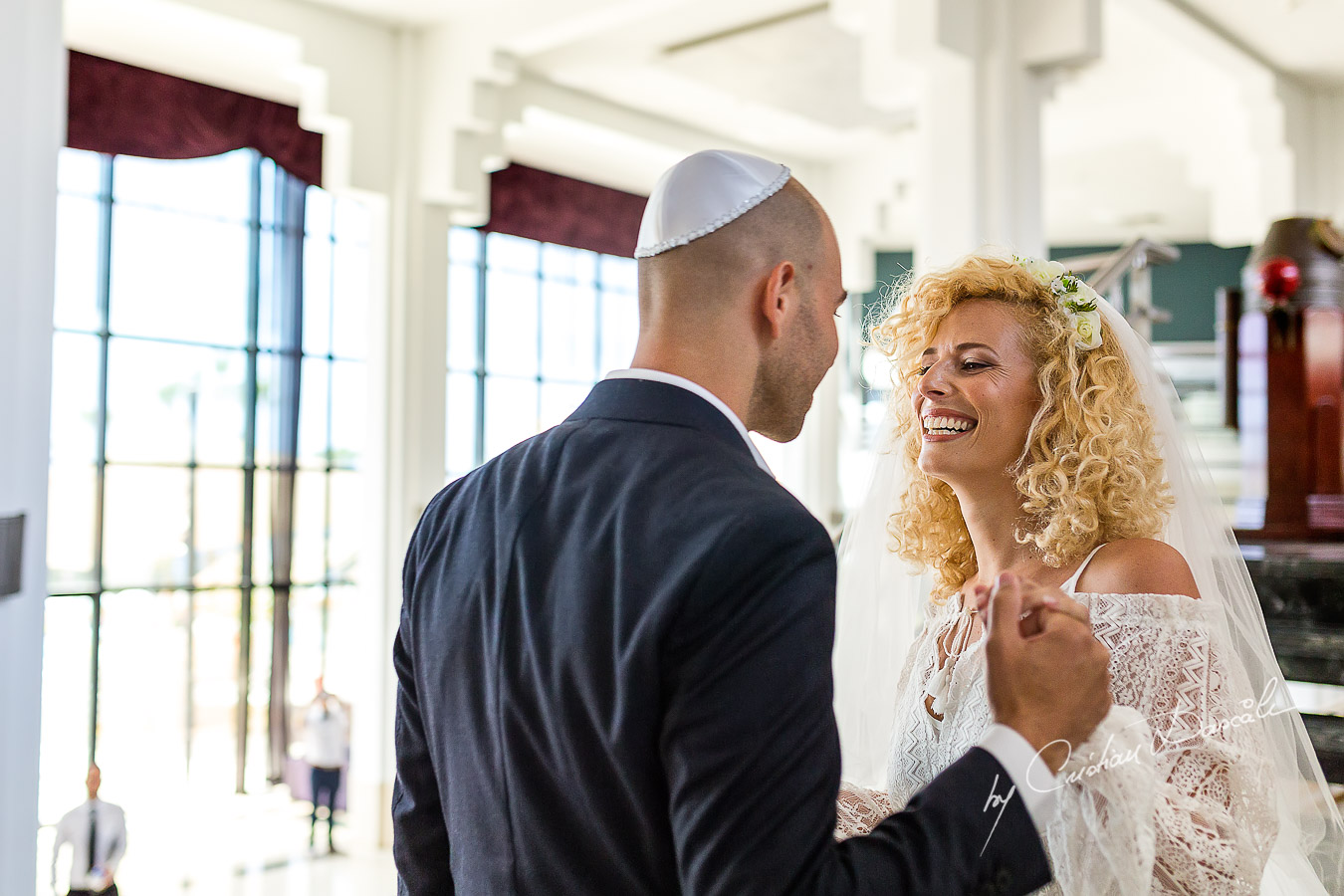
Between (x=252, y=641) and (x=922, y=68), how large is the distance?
475 cm

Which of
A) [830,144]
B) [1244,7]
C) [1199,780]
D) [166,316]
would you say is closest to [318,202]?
[166,316]

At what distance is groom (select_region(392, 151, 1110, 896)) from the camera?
1.08 meters

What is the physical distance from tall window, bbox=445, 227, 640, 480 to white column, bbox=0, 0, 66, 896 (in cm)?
582

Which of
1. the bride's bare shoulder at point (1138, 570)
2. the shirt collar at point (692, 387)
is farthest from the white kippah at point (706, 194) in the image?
the bride's bare shoulder at point (1138, 570)

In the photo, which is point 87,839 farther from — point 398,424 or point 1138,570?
point 1138,570

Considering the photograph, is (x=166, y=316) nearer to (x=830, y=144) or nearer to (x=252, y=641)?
(x=252, y=641)

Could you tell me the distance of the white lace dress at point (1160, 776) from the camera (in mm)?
1511

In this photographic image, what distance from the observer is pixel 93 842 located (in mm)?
4793

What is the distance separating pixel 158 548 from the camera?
6293 mm

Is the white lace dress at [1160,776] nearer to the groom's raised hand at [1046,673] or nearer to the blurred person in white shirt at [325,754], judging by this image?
the groom's raised hand at [1046,673]

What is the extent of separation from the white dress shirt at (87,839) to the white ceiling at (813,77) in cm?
389

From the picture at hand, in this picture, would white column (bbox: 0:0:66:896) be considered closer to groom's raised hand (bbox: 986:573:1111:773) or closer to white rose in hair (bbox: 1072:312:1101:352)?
groom's raised hand (bbox: 986:573:1111:773)

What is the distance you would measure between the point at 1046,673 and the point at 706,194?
652mm

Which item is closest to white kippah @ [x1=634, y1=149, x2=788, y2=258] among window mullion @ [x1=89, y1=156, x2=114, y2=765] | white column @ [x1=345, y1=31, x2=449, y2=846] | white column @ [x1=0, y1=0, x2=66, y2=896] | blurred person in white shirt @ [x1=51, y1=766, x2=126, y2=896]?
white column @ [x1=0, y1=0, x2=66, y2=896]
